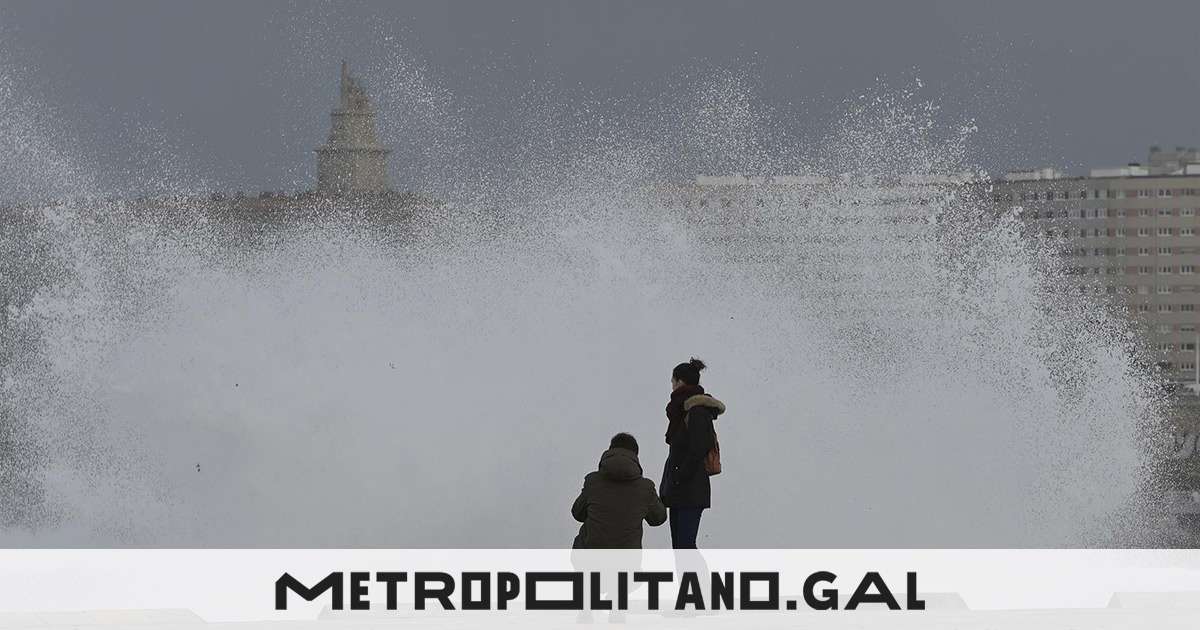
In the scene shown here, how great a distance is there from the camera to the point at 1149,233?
14025 centimetres

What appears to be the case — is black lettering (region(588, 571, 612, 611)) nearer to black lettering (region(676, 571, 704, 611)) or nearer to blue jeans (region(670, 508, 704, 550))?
black lettering (region(676, 571, 704, 611))

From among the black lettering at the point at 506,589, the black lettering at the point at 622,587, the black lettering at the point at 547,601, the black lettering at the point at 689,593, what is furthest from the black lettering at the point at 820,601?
the black lettering at the point at 506,589

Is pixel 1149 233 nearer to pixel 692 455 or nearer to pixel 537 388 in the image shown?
pixel 537 388

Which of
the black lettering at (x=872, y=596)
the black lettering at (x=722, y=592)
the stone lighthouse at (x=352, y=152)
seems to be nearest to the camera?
the black lettering at (x=722, y=592)

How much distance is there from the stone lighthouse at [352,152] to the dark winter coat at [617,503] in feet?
144

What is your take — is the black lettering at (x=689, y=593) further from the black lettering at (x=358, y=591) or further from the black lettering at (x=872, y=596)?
the black lettering at (x=358, y=591)

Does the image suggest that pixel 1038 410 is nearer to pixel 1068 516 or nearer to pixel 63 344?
pixel 1068 516

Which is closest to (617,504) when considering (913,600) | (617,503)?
(617,503)

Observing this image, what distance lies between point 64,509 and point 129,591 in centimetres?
942

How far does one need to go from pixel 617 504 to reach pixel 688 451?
0.75 m

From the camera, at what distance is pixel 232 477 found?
65.0ft

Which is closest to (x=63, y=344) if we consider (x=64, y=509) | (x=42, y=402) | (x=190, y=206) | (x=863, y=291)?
(x=42, y=402)

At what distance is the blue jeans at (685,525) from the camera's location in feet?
33.2

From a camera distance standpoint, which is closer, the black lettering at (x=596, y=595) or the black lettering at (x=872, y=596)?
the black lettering at (x=596, y=595)
